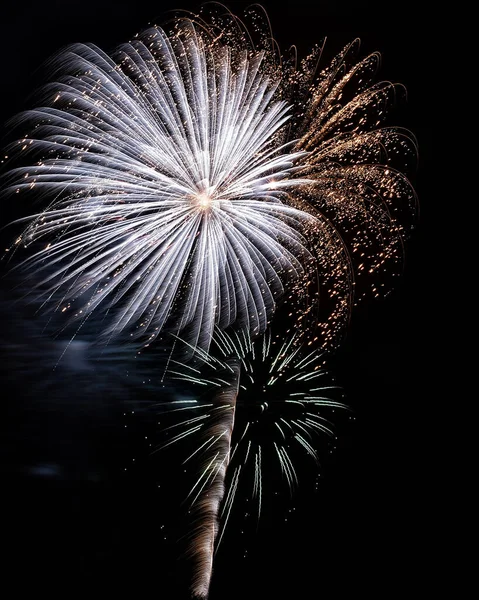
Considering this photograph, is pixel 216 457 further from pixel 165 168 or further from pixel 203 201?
pixel 165 168

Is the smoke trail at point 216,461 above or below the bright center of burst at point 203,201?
below

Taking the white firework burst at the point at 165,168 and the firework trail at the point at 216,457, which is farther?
the firework trail at the point at 216,457

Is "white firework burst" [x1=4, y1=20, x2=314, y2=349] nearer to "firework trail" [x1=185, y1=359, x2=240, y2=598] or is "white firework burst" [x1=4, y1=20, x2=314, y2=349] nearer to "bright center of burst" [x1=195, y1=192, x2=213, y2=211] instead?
"bright center of burst" [x1=195, y1=192, x2=213, y2=211]

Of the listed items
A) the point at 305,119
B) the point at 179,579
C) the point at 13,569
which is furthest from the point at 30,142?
the point at 13,569

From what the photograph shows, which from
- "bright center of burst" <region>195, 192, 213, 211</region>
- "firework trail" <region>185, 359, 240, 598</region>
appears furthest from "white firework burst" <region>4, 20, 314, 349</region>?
"firework trail" <region>185, 359, 240, 598</region>

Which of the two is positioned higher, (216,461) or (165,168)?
(165,168)

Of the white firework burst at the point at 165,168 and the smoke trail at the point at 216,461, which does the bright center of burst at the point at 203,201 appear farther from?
the smoke trail at the point at 216,461

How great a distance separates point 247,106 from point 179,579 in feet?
25.7

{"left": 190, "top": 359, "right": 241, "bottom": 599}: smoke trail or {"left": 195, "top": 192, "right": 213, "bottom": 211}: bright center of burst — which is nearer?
{"left": 195, "top": 192, "right": 213, "bottom": 211}: bright center of burst

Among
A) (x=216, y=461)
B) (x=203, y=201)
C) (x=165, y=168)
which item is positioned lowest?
(x=216, y=461)

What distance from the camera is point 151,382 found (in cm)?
952

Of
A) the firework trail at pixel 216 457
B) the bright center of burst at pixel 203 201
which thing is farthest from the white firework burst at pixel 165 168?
the firework trail at pixel 216 457

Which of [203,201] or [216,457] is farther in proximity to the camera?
[216,457]

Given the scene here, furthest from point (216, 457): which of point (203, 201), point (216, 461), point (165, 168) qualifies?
point (165, 168)
